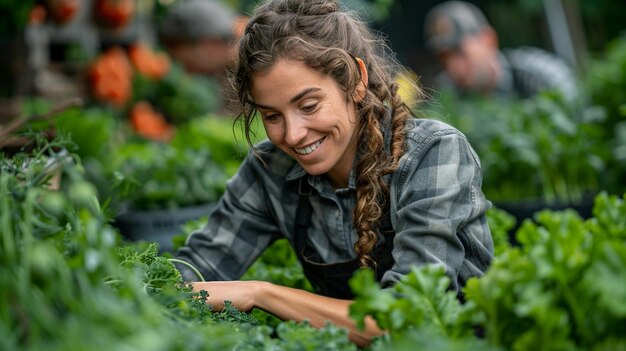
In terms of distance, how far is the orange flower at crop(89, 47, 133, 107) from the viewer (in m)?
5.95

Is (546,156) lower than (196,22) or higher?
lower

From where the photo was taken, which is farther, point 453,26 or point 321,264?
point 453,26

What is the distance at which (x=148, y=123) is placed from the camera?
625 centimetres

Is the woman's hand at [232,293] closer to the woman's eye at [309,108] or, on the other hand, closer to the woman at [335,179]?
the woman at [335,179]

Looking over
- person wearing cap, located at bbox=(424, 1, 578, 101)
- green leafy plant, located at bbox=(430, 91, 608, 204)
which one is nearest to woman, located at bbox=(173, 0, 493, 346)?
green leafy plant, located at bbox=(430, 91, 608, 204)

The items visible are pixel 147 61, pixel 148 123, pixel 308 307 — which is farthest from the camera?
pixel 147 61

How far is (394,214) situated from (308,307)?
378 millimetres

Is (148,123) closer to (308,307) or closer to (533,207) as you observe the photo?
(533,207)

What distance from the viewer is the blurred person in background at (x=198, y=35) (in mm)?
6770

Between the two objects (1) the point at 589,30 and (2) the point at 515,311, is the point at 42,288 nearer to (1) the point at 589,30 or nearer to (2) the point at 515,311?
(2) the point at 515,311

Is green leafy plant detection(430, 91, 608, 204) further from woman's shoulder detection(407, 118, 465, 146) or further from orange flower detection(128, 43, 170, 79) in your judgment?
orange flower detection(128, 43, 170, 79)

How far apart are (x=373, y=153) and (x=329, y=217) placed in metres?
0.28

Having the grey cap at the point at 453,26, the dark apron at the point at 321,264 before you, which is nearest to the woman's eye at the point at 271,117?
the dark apron at the point at 321,264

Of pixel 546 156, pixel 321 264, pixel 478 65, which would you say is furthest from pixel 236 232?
pixel 478 65
